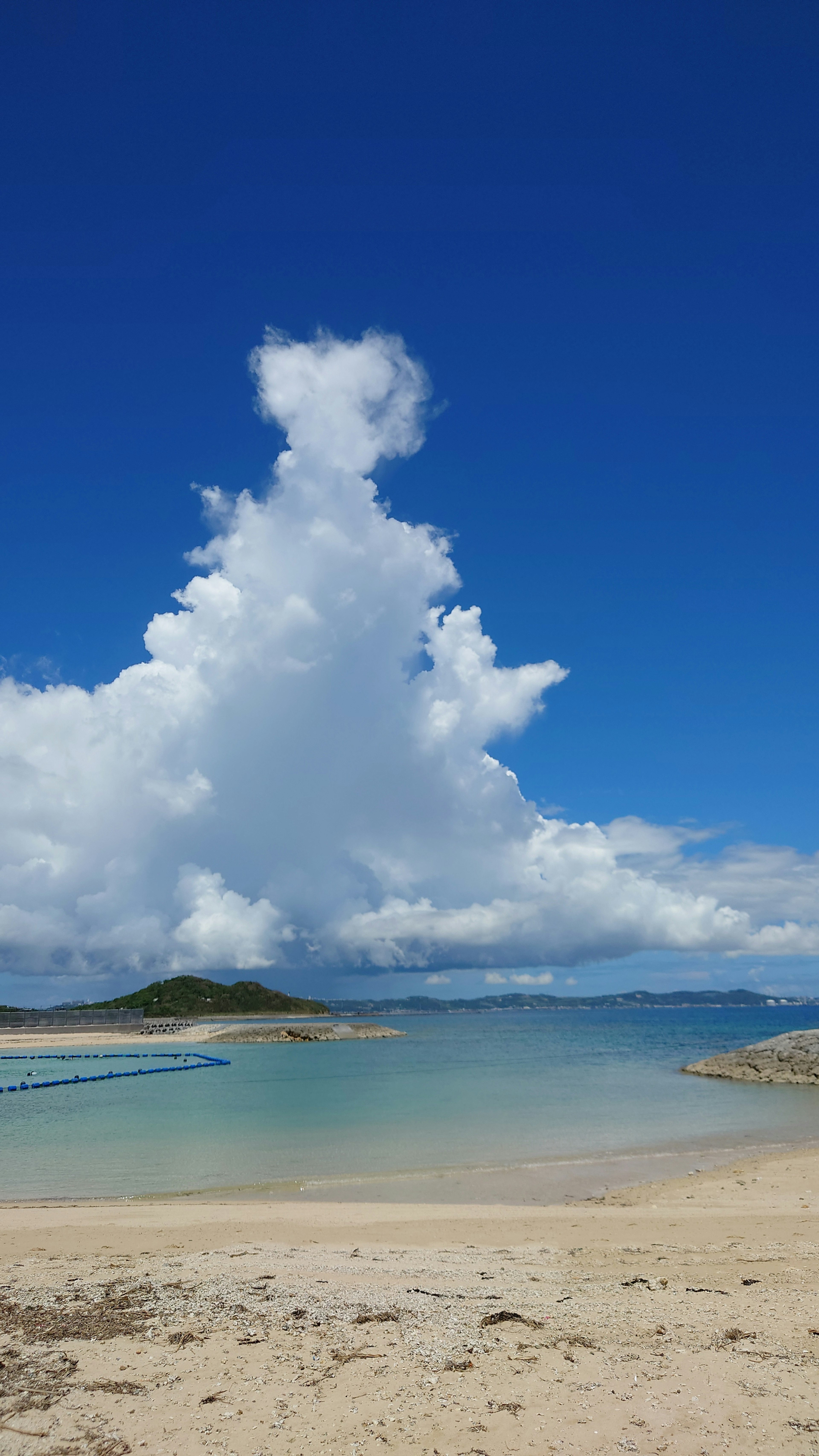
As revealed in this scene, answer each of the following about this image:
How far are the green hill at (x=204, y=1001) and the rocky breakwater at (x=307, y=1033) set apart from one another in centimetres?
3568

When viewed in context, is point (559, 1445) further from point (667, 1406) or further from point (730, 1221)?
point (730, 1221)

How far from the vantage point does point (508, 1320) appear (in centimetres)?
891

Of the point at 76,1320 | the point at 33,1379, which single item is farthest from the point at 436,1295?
the point at 33,1379

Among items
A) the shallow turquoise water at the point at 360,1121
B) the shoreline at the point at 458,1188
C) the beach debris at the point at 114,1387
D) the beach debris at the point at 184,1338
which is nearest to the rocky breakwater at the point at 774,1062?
the shallow turquoise water at the point at 360,1121

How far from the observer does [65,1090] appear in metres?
49.2

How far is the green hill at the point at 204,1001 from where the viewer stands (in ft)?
569

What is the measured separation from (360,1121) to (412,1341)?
2395 cm

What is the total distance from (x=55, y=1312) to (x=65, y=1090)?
152ft

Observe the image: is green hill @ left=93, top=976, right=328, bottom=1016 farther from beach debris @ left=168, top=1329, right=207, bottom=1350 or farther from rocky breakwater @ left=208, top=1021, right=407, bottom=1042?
beach debris @ left=168, top=1329, right=207, bottom=1350

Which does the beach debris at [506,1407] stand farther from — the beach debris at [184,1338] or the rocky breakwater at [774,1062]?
the rocky breakwater at [774,1062]

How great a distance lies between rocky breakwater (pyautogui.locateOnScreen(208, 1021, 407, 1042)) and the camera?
401ft

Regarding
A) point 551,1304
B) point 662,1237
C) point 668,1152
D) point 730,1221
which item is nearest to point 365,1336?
point 551,1304

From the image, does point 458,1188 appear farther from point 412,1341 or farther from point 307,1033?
point 307,1033

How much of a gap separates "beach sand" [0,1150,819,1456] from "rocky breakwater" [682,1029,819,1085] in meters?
35.4
